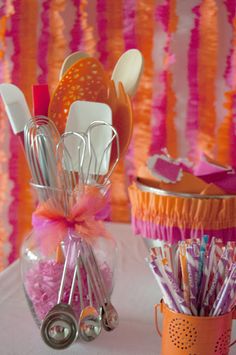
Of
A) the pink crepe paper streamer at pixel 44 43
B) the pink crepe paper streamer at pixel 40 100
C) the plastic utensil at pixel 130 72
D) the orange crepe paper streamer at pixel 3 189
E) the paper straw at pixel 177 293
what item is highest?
the plastic utensil at pixel 130 72

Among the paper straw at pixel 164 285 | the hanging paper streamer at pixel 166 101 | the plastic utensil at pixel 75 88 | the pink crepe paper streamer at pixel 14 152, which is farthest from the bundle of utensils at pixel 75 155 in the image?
the pink crepe paper streamer at pixel 14 152

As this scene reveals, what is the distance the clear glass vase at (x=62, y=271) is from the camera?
0.71 meters

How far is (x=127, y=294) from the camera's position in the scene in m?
0.91

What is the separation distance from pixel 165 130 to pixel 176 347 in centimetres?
80

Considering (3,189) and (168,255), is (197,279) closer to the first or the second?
(168,255)

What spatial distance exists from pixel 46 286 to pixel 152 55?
0.78 m

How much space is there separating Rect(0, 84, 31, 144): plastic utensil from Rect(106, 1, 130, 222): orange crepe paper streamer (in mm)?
643

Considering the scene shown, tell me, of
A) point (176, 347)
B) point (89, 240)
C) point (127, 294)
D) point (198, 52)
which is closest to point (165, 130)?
point (198, 52)

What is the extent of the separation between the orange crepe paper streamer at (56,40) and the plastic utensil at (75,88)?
0.66 metres

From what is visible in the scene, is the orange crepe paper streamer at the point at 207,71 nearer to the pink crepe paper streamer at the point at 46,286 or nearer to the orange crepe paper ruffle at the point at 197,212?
the orange crepe paper ruffle at the point at 197,212

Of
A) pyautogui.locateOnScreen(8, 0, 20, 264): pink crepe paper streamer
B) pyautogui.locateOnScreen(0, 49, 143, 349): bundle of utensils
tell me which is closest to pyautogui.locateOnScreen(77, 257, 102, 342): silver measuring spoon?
pyautogui.locateOnScreen(0, 49, 143, 349): bundle of utensils

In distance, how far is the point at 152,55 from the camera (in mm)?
1355

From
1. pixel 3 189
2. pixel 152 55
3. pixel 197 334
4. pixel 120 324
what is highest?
pixel 152 55

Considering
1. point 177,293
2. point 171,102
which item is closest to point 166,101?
point 171,102
